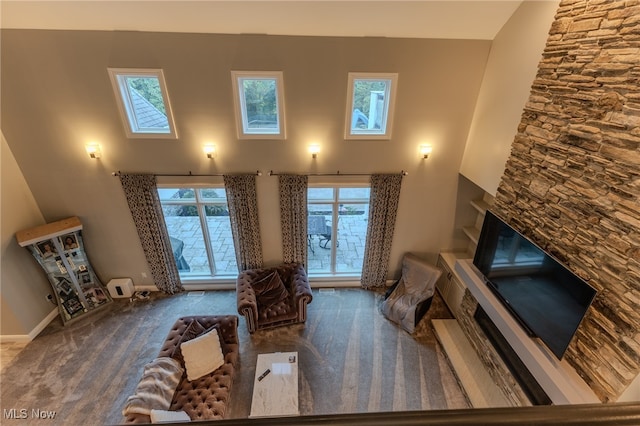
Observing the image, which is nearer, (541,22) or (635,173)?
(635,173)

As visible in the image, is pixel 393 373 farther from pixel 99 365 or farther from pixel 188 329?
pixel 99 365

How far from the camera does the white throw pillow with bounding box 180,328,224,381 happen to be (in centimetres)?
408

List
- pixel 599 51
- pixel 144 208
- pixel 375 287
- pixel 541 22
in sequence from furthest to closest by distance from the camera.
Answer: pixel 375 287 < pixel 144 208 < pixel 541 22 < pixel 599 51

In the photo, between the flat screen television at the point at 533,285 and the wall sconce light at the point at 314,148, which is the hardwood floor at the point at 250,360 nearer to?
the flat screen television at the point at 533,285

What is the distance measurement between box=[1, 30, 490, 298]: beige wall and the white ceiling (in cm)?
12

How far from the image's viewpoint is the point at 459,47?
4.43 m

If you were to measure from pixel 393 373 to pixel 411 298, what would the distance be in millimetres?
1371

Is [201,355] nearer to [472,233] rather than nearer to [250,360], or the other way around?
[250,360]

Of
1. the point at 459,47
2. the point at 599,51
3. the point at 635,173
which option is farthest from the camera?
the point at 459,47

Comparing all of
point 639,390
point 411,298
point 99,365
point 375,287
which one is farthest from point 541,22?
point 99,365

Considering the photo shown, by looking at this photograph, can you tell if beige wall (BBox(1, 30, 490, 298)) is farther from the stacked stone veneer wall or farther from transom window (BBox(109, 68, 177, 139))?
the stacked stone veneer wall

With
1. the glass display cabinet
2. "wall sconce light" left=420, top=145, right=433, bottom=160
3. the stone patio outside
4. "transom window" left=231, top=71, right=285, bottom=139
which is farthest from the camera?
the stone patio outside

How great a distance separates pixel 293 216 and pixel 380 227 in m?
1.63

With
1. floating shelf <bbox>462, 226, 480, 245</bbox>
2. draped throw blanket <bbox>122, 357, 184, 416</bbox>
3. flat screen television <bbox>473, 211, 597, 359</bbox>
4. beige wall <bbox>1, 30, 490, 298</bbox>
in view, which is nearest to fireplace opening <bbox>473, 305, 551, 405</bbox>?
flat screen television <bbox>473, 211, 597, 359</bbox>
